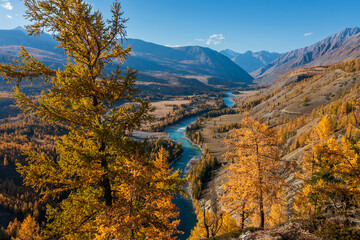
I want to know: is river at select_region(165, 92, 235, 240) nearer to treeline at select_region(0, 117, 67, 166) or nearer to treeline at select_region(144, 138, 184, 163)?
treeline at select_region(144, 138, 184, 163)

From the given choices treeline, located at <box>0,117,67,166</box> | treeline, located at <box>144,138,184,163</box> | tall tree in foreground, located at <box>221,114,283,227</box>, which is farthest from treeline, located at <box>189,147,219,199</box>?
treeline, located at <box>0,117,67,166</box>

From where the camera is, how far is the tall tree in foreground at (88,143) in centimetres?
748

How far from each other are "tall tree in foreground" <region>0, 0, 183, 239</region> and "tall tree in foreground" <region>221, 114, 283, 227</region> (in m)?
9.31

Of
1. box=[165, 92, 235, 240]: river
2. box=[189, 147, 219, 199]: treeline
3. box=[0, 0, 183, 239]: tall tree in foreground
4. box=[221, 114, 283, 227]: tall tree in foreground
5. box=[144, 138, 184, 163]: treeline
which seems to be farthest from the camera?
box=[144, 138, 184, 163]: treeline

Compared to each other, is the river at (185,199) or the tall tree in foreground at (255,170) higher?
the tall tree in foreground at (255,170)

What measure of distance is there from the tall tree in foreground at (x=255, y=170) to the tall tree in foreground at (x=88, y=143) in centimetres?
931

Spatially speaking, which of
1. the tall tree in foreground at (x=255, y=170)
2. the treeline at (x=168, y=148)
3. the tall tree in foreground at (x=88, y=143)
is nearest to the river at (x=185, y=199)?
the tall tree in foreground at (x=88, y=143)

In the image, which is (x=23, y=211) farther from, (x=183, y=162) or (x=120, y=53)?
(x=120, y=53)

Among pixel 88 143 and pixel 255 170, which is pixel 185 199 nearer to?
pixel 255 170

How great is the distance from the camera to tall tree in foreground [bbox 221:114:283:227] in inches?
617

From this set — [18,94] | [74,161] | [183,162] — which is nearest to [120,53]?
[18,94]

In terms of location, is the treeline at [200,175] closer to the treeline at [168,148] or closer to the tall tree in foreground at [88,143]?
the treeline at [168,148]

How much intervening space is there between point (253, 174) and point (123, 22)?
15.4 meters

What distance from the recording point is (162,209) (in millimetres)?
8727
